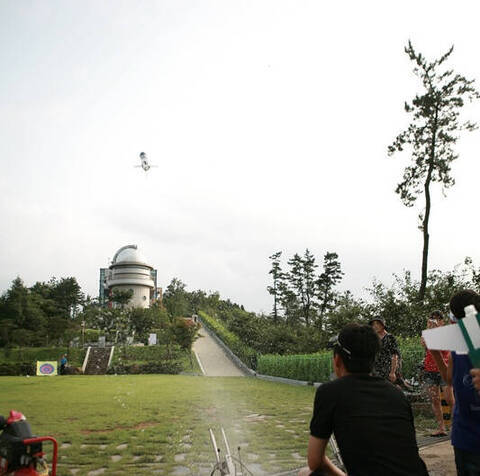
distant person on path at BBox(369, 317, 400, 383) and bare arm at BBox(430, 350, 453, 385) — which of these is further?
distant person on path at BBox(369, 317, 400, 383)

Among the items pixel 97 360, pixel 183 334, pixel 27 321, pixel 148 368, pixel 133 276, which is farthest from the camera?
pixel 133 276

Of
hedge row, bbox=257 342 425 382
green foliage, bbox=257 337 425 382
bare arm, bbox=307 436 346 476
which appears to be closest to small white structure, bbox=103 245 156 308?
green foliage, bbox=257 337 425 382

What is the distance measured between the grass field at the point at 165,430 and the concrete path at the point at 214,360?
1751 cm

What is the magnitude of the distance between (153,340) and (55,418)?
3480 cm

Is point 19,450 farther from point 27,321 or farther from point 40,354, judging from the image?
point 27,321

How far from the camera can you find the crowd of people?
2.26m

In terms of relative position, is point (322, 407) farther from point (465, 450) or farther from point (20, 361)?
point (20, 361)

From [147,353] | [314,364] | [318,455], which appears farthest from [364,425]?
[147,353]

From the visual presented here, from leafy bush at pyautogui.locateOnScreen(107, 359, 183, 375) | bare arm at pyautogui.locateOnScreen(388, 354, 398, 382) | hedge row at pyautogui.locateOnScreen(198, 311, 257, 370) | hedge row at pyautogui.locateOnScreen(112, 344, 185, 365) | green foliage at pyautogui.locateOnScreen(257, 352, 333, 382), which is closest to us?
bare arm at pyautogui.locateOnScreen(388, 354, 398, 382)

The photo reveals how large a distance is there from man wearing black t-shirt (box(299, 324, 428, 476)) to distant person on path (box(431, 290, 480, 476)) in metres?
0.32

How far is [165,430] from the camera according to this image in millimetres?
8492

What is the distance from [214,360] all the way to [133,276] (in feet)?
136

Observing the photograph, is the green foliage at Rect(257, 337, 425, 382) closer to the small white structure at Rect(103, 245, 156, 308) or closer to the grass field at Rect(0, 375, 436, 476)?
the grass field at Rect(0, 375, 436, 476)

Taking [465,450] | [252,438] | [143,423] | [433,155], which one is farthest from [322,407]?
[433,155]
